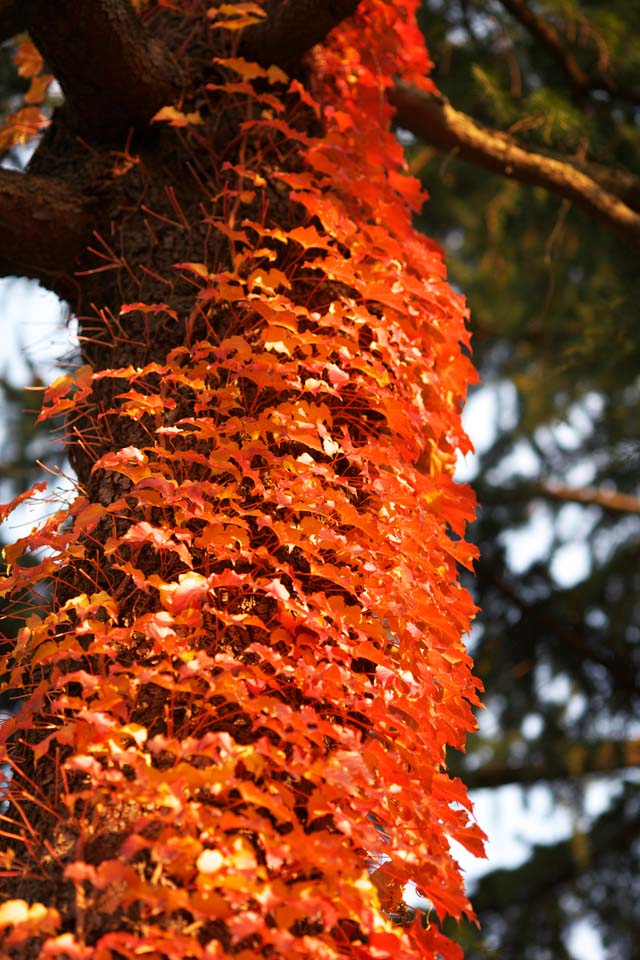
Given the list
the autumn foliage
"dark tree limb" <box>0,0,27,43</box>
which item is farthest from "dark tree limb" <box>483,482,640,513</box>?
"dark tree limb" <box>0,0,27,43</box>

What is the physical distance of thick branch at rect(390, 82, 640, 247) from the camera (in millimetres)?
2520

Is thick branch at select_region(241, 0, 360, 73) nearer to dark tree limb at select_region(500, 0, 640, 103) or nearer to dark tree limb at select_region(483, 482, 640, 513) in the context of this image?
dark tree limb at select_region(500, 0, 640, 103)

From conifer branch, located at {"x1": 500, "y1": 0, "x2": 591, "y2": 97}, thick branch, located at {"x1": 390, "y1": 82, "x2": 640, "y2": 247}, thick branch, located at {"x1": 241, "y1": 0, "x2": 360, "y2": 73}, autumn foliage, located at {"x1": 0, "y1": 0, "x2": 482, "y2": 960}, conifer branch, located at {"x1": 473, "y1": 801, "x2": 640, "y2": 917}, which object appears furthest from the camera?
conifer branch, located at {"x1": 473, "y1": 801, "x2": 640, "y2": 917}

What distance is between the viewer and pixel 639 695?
4707 mm

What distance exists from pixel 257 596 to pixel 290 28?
3.85 feet

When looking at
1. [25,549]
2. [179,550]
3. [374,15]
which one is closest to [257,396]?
[179,550]

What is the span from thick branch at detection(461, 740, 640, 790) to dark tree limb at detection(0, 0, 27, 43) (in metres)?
3.75

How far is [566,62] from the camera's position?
11.1 ft

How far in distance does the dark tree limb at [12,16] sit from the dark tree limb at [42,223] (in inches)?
10.7

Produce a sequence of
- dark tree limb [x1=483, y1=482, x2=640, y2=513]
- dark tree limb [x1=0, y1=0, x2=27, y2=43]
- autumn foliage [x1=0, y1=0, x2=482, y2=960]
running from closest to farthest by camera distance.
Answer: autumn foliage [x1=0, y1=0, x2=482, y2=960]
dark tree limb [x1=0, y1=0, x2=27, y2=43]
dark tree limb [x1=483, y1=482, x2=640, y2=513]

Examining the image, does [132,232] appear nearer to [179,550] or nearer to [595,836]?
[179,550]

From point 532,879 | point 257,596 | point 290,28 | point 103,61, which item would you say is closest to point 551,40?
point 290,28

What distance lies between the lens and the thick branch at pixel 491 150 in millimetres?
2520

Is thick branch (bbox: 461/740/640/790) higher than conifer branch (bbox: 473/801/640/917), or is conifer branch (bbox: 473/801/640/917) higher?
thick branch (bbox: 461/740/640/790)
